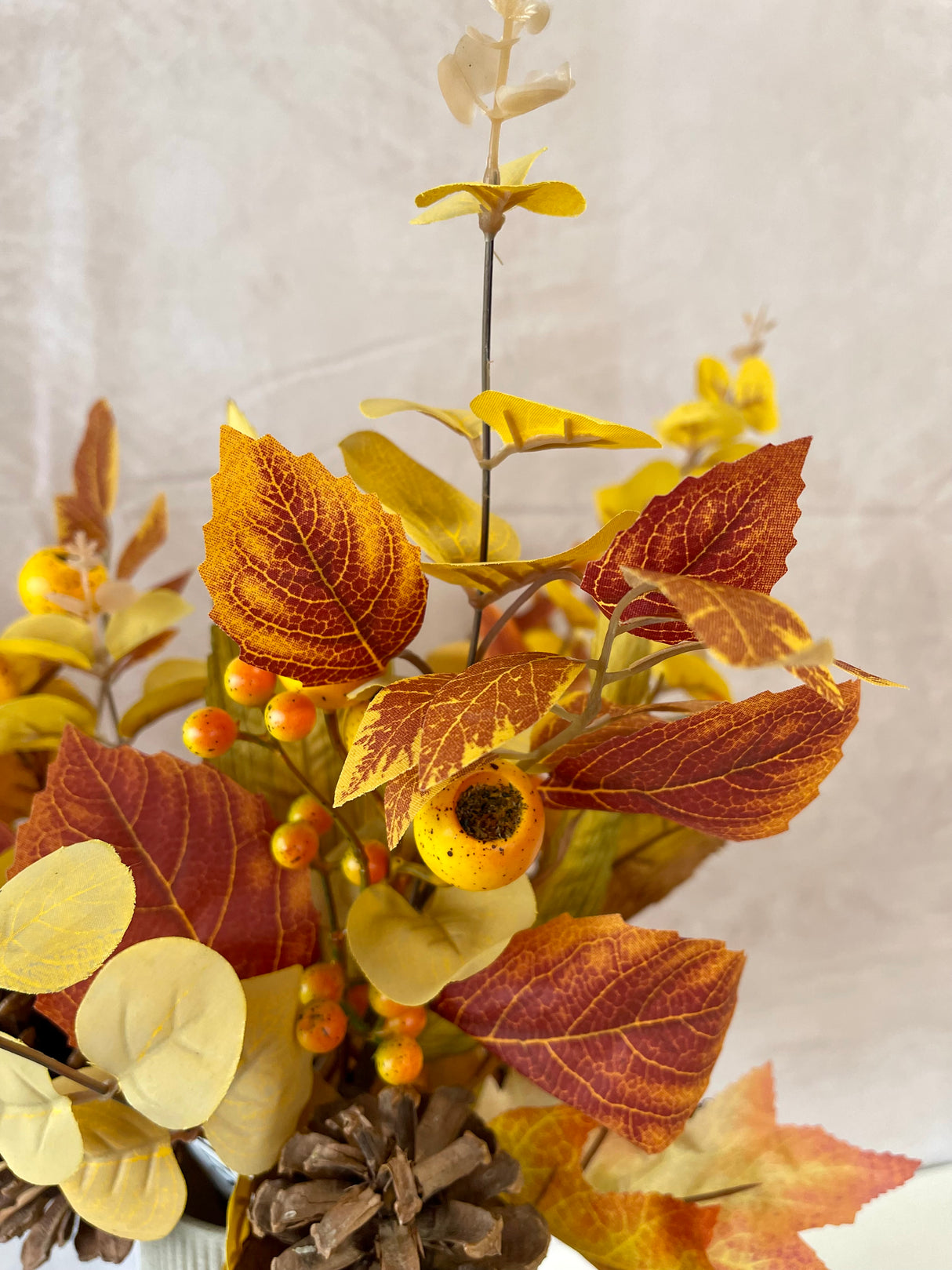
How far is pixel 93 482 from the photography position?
0.32 metres

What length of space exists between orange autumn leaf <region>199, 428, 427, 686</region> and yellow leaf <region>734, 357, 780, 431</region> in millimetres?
208

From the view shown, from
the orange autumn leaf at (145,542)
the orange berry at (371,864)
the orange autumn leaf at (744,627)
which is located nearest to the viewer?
the orange autumn leaf at (744,627)

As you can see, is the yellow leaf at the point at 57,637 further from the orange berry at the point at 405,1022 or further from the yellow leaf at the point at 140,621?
the orange berry at the point at 405,1022

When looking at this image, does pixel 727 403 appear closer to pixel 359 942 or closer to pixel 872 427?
pixel 872 427

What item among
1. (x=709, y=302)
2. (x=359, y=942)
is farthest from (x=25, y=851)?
(x=709, y=302)

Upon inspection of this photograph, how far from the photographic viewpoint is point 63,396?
1.28 feet

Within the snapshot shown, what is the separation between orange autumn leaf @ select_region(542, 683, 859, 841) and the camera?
0.60 feet

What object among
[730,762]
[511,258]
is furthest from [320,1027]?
[511,258]

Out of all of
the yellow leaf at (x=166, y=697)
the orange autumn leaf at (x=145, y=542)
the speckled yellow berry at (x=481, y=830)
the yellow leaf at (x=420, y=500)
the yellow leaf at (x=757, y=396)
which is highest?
the yellow leaf at (x=757, y=396)

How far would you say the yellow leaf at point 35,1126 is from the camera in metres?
0.17

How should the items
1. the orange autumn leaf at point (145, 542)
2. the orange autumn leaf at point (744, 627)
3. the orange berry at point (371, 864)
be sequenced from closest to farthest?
the orange autumn leaf at point (744, 627) → the orange berry at point (371, 864) → the orange autumn leaf at point (145, 542)

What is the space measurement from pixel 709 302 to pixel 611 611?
31cm

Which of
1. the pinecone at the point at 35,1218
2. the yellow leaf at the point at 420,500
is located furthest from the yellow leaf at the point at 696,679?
the pinecone at the point at 35,1218

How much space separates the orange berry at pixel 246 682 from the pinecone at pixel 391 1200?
0.31 feet
